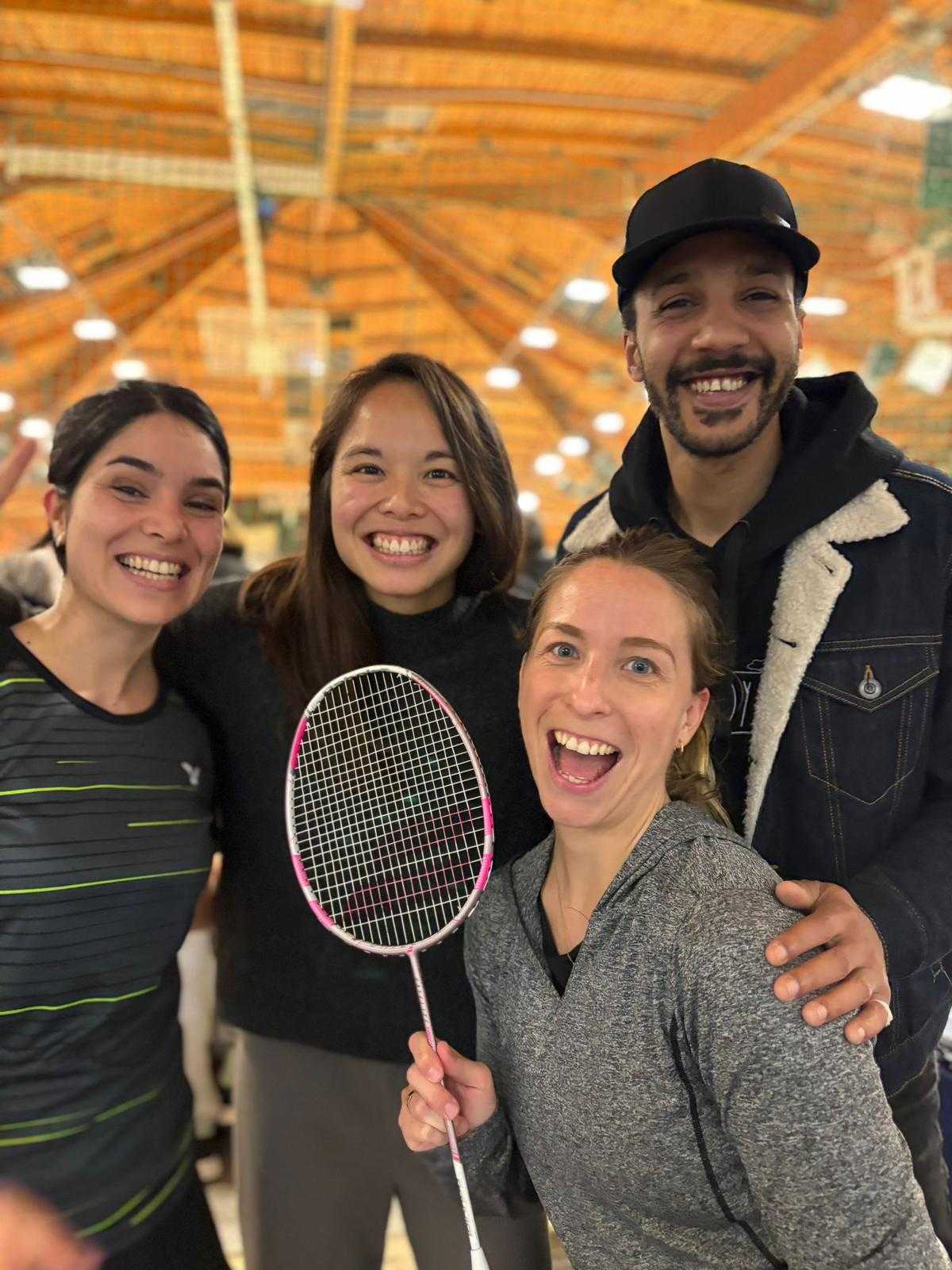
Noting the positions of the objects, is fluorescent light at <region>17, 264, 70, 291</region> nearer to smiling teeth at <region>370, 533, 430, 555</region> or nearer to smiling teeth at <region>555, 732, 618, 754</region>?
smiling teeth at <region>370, 533, 430, 555</region>

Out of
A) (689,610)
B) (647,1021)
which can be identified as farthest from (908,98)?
(647,1021)

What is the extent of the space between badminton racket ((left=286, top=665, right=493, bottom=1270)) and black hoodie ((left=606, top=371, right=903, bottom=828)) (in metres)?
0.41

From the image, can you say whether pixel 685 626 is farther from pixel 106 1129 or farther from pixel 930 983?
pixel 106 1129

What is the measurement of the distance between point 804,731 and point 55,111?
5.24m

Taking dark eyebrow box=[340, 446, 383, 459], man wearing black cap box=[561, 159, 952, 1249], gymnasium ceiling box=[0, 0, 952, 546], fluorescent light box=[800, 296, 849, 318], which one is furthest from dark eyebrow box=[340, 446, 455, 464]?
fluorescent light box=[800, 296, 849, 318]

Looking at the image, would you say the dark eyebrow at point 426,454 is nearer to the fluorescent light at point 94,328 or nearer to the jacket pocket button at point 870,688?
the jacket pocket button at point 870,688

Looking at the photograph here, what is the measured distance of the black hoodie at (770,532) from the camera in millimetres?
1480

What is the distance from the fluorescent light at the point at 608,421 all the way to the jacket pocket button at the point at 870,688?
5482 millimetres

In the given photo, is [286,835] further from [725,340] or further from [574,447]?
[574,447]

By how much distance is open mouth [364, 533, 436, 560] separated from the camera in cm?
162

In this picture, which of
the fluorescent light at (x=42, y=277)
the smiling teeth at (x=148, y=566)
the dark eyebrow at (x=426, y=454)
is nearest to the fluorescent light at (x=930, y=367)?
the dark eyebrow at (x=426, y=454)

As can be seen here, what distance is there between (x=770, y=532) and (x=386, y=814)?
28.6 inches

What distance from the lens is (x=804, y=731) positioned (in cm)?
147

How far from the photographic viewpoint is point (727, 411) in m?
1.49
